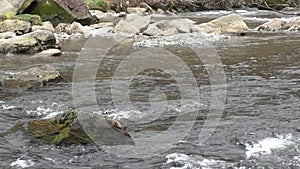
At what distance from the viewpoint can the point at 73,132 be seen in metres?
7.88

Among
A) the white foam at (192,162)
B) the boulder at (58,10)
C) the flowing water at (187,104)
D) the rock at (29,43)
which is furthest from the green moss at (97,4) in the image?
the white foam at (192,162)

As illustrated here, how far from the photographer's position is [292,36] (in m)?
20.7

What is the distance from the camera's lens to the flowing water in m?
7.29

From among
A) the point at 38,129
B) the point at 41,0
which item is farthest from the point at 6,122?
the point at 41,0

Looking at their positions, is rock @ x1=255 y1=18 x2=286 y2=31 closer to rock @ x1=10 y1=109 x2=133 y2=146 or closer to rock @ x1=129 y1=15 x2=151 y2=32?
rock @ x1=129 y1=15 x2=151 y2=32

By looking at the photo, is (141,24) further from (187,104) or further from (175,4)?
(187,104)

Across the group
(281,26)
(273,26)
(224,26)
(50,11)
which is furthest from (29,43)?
(281,26)

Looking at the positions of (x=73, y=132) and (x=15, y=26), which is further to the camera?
(x=15, y=26)

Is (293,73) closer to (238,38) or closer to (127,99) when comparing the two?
(127,99)

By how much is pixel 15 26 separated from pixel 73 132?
15.8 m

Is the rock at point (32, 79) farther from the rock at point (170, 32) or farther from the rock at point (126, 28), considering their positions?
the rock at point (126, 28)

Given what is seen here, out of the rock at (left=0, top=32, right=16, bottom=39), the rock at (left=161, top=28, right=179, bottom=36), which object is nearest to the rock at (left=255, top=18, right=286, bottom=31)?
the rock at (left=161, top=28, right=179, bottom=36)

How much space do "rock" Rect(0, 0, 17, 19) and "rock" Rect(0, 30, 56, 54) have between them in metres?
6.61

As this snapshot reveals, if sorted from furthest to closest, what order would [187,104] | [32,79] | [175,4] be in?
[175,4] < [32,79] < [187,104]
